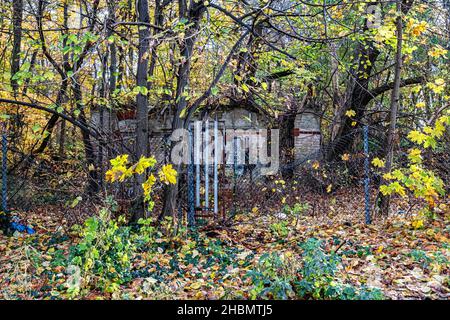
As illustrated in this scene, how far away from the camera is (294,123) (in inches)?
562

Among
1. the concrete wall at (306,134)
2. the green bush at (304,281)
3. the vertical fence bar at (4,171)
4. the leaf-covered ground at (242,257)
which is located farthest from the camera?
the concrete wall at (306,134)

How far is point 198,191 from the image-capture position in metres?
7.16

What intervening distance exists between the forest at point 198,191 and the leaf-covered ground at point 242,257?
1.1 inches

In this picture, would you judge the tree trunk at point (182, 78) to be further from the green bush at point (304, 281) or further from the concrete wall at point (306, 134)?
the concrete wall at point (306, 134)

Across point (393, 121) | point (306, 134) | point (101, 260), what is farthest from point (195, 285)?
point (306, 134)

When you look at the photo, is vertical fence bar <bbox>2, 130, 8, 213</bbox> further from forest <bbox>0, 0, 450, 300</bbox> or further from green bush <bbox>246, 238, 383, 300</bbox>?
green bush <bbox>246, 238, 383, 300</bbox>

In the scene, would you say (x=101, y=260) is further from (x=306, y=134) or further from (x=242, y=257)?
(x=306, y=134)

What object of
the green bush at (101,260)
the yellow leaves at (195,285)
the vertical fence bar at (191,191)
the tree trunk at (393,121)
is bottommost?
the yellow leaves at (195,285)

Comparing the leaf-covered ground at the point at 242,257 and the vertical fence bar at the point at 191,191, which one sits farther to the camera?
the vertical fence bar at the point at 191,191

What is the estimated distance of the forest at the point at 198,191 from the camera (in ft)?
12.9

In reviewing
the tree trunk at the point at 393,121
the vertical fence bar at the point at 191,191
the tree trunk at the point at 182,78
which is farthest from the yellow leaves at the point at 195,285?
the tree trunk at the point at 393,121

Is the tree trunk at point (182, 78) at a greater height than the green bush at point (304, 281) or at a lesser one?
greater
